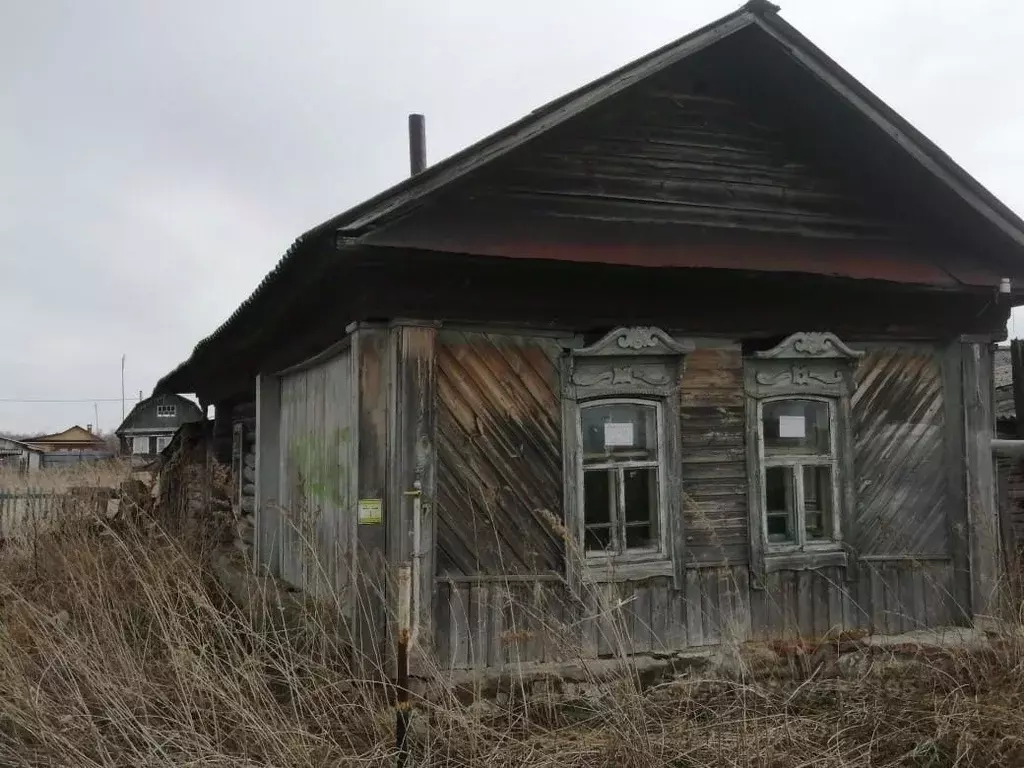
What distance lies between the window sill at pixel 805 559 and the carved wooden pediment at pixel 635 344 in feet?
5.42

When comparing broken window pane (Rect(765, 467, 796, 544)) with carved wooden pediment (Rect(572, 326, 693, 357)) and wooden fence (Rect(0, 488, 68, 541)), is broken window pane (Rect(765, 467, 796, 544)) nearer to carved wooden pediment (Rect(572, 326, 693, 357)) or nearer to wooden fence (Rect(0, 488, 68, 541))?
carved wooden pediment (Rect(572, 326, 693, 357))

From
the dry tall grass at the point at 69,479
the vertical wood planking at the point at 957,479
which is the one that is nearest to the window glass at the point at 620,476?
the vertical wood planking at the point at 957,479

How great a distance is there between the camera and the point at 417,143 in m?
10.7

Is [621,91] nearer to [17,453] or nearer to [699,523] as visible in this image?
[699,523]

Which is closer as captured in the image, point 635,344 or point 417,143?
point 635,344

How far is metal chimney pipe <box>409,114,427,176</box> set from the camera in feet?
35.0

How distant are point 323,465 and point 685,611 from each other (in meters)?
3.00

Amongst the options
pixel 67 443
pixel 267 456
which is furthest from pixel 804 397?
pixel 67 443

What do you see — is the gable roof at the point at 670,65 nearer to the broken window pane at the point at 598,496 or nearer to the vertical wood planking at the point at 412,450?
the vertical wood planking at the point at 412,450

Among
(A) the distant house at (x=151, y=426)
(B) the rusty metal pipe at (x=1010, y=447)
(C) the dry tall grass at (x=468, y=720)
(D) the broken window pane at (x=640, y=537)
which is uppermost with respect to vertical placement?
(A) the distant house at (x=151, y=426)

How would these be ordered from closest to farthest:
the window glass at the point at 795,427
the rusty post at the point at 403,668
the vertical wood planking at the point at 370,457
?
the rusty post at the point at 403,668 → the vertical wood planking at the point at 370,457 → the window glass at the point at 795,427

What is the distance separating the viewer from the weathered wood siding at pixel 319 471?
5516 mm

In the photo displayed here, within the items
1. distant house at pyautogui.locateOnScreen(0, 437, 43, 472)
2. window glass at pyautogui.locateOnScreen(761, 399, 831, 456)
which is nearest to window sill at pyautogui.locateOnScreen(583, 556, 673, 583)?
window glass at pyautogui.locateOnScreen(761, 399, 831, 456)

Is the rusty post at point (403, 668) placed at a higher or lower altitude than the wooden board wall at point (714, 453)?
lower
